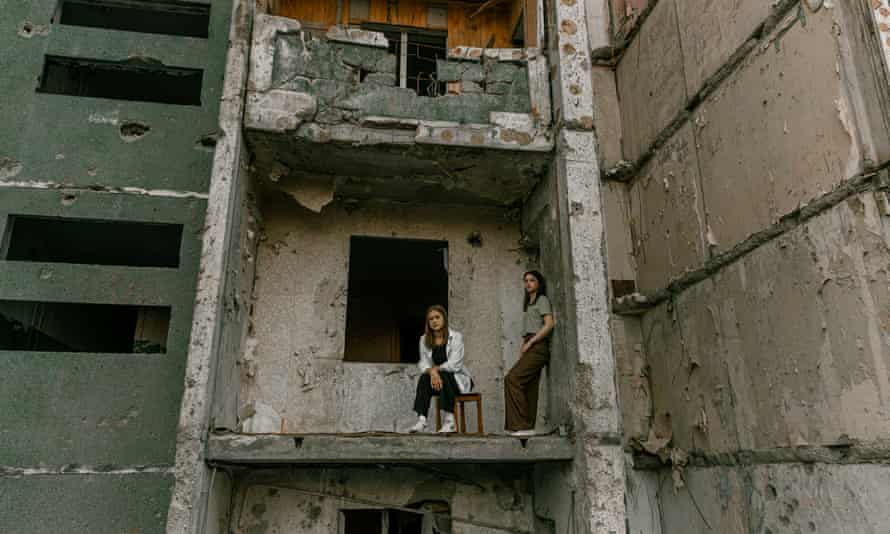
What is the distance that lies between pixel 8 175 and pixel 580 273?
618 cm

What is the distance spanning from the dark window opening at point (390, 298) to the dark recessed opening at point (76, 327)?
112 inches

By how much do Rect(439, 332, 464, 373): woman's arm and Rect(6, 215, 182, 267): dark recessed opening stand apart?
3386mm

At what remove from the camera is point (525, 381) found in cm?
A: 608

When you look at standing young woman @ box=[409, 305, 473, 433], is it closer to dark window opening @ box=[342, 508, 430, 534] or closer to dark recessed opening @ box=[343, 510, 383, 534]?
dark window opening @ box=[342, 508, 430, 534]

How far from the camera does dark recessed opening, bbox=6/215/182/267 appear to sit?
23.4ft

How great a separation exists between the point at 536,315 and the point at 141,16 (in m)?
6.53

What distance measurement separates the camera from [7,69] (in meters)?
7.17

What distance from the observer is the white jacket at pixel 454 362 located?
620cm

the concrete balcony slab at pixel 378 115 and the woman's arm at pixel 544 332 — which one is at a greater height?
the concrete balcony slab at pixel 378 115

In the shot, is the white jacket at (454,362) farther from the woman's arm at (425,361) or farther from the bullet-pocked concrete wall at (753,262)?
the bullet-pocked concrete wall at (753,262)

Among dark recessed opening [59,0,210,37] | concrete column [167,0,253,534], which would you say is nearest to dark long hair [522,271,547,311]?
concrete column [167,0,253,534]

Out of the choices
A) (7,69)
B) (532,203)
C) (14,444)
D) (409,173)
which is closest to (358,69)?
(409,173)

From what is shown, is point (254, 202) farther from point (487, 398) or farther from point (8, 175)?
point (487, 398)

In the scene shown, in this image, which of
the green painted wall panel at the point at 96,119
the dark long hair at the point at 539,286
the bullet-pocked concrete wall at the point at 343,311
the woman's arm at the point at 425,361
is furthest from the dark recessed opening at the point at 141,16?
the dark long hair at the point at 539,286
